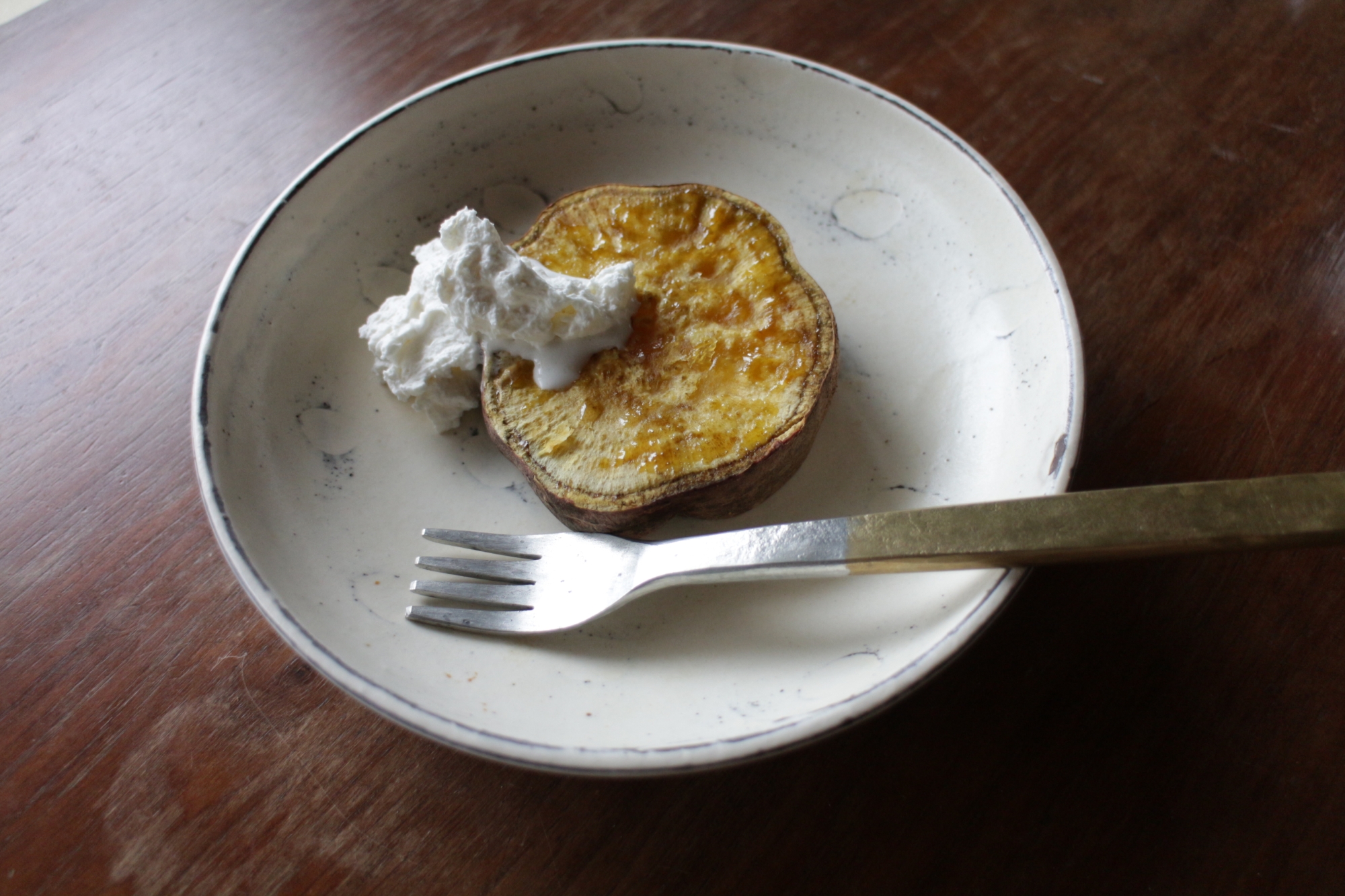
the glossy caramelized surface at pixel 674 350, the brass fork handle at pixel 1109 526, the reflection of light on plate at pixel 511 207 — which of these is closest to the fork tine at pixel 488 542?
the glossy caramelized surface at pixel 674 350

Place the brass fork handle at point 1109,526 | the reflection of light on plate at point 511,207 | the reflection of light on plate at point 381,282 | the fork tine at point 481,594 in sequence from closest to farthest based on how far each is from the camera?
1. the brass fork handle at point 1109,526
2. the fork tine at point 481,594
3. the reflection of light on plate at point 381,282
4. the reflection of light on plate at point 511,207

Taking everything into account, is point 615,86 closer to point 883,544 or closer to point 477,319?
point 477,319

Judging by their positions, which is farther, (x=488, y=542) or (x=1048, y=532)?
(x=488, y=542)

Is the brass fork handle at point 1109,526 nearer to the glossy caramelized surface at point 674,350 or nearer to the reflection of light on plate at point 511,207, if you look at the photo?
the glossy caramelized surface at point 674,350

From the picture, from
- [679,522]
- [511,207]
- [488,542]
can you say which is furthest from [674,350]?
[511,207]

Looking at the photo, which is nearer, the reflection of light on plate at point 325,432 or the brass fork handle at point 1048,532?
the brass fork handle at point 1048,532

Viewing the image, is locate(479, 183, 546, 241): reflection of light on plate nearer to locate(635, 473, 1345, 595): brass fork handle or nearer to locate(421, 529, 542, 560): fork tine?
locate(421, 529, 542, 560): fork tine

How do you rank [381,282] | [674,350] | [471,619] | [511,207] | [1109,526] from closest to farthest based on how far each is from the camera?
[1109,526], [471,619], [674,350], [381,282], [511,207]

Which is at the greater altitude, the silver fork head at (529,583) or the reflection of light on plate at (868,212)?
the reflection of light on plate at (868,212)
